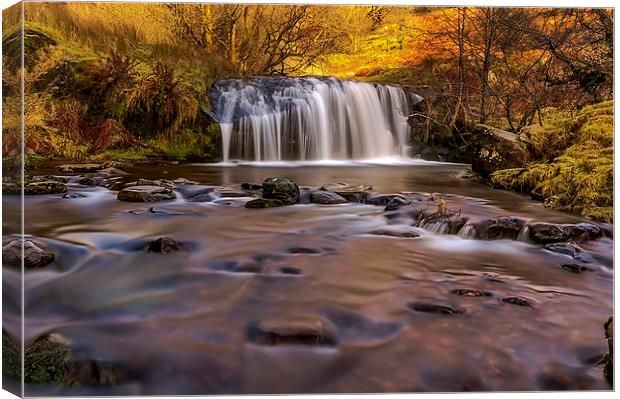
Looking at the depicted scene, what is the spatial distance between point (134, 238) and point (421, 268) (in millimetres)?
1541

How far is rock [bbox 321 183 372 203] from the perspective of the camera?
3338 mm

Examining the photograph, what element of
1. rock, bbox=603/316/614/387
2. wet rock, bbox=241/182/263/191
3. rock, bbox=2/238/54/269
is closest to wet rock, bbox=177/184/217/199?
wet rock, bbox=241/182/263/191

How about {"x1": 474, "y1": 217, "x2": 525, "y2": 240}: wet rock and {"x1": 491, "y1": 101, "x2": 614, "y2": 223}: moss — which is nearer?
{"x1": 474, "y1": 217, "x2": 525, "y2": 240}: wet rock

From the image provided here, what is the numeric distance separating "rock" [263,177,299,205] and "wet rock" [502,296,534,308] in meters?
1.24

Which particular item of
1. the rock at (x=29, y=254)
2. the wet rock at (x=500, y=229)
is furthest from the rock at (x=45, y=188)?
the wet rock at (x=500, y=229)

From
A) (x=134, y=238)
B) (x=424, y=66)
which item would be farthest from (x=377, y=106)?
(x=134, y=238)

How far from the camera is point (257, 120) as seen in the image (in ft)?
11.5

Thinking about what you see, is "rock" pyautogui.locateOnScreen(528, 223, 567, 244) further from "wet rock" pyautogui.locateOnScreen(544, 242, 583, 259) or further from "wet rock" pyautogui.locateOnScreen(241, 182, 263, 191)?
"wet rock" pyautogui.locateOnScreen(241, 182, 263, 191)

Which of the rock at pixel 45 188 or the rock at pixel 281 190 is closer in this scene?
the rock at pixel 45 188

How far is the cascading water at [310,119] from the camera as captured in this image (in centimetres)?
343

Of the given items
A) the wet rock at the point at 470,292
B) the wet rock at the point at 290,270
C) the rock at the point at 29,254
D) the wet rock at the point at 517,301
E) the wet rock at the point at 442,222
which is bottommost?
the wet rock at the point at 517,301

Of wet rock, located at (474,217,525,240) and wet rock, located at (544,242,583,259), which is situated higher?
wet rock, located at (474,217,525,240)

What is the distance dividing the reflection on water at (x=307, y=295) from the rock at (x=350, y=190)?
50 millimetres

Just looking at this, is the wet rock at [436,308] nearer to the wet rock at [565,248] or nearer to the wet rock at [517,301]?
the wet rock at [517,301]
